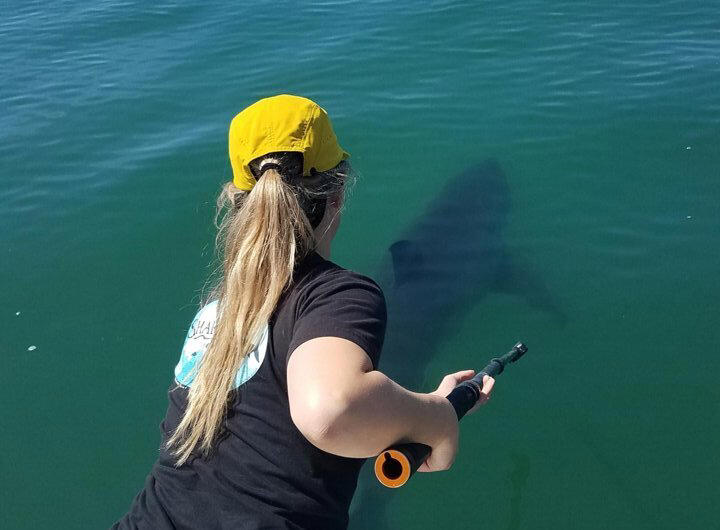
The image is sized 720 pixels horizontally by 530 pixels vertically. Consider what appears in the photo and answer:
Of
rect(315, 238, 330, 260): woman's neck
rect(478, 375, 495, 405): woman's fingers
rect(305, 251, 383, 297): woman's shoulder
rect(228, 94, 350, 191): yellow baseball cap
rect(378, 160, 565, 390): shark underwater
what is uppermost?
rect(228, 94, 350, 191): yellow baseball cap

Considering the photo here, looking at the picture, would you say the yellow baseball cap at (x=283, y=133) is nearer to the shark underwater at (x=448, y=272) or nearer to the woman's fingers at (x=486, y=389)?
the woman's fingers at (x=486, y=389)

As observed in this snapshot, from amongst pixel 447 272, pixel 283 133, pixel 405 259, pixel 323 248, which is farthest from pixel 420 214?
pixel 283 133

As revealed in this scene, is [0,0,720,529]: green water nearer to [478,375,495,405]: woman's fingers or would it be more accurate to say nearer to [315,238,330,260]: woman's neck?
[478,375,495,405]: woman's fingers

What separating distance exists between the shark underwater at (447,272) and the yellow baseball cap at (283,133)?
3350 millimetres

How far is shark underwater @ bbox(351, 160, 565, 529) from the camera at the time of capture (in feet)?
18.4

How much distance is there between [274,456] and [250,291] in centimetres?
48

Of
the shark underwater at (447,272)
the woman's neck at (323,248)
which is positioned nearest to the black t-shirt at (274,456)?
the woman's neck at (323,248)

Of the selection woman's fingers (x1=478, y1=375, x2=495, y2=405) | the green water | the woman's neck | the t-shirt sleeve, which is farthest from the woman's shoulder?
the green water

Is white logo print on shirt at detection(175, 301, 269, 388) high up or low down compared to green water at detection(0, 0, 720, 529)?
up

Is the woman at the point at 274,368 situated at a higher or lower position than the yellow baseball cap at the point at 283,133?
lower

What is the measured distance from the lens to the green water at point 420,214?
4.47m

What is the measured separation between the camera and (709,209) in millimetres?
6359

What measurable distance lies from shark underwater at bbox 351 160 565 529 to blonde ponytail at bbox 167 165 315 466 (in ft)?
10.8

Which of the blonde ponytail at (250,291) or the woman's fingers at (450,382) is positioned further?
the woman's fingers at (450,382)
